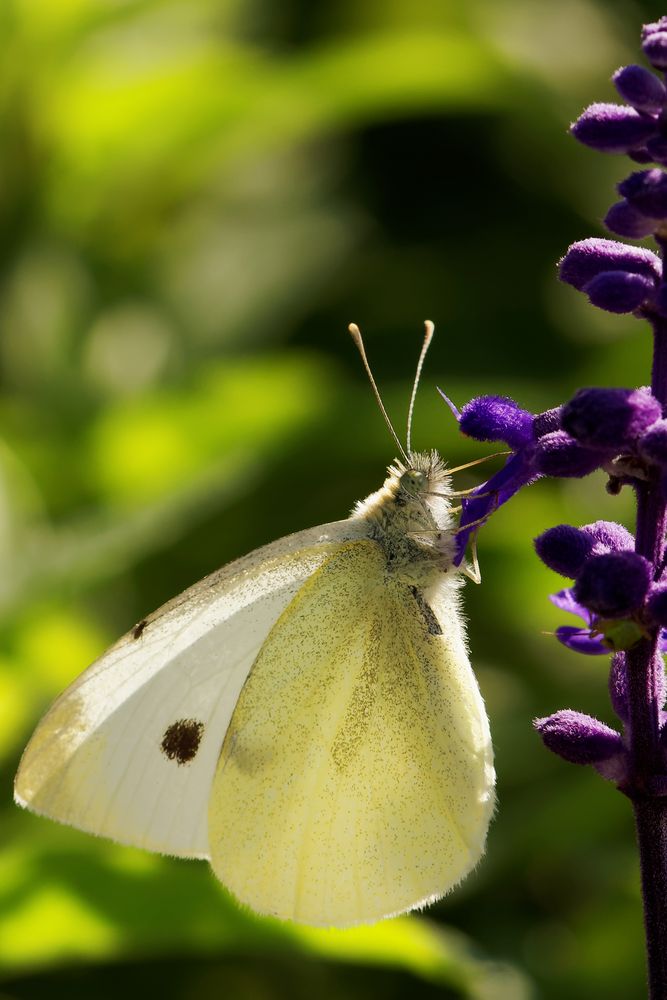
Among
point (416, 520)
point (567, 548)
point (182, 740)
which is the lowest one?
point (182, 740)

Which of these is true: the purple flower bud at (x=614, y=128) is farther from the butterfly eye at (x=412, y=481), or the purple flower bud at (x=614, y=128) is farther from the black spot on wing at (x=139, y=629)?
the black spot on wing at (x=139, y=629)

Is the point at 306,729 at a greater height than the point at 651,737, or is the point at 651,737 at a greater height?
the point at 651,737

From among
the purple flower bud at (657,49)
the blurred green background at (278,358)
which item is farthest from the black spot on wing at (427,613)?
the purple flower bud at (657,49)

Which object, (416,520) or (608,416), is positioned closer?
(608,416)

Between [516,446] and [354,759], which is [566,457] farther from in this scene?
[354,759]

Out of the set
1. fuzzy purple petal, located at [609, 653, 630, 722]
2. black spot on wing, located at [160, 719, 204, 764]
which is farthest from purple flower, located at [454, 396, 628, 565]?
black spot on wing, located at [160, 719, 204, 764]

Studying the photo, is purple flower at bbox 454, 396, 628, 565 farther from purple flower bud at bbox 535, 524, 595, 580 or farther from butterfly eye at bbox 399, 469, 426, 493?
butterfly eye at bbox 399, 469, 426, 493

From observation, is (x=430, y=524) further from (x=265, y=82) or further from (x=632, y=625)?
(x=265, y=82)

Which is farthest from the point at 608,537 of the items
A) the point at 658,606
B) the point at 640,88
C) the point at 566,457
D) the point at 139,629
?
the point at 139,629

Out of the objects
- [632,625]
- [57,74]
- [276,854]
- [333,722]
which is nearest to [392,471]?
[333,722]
